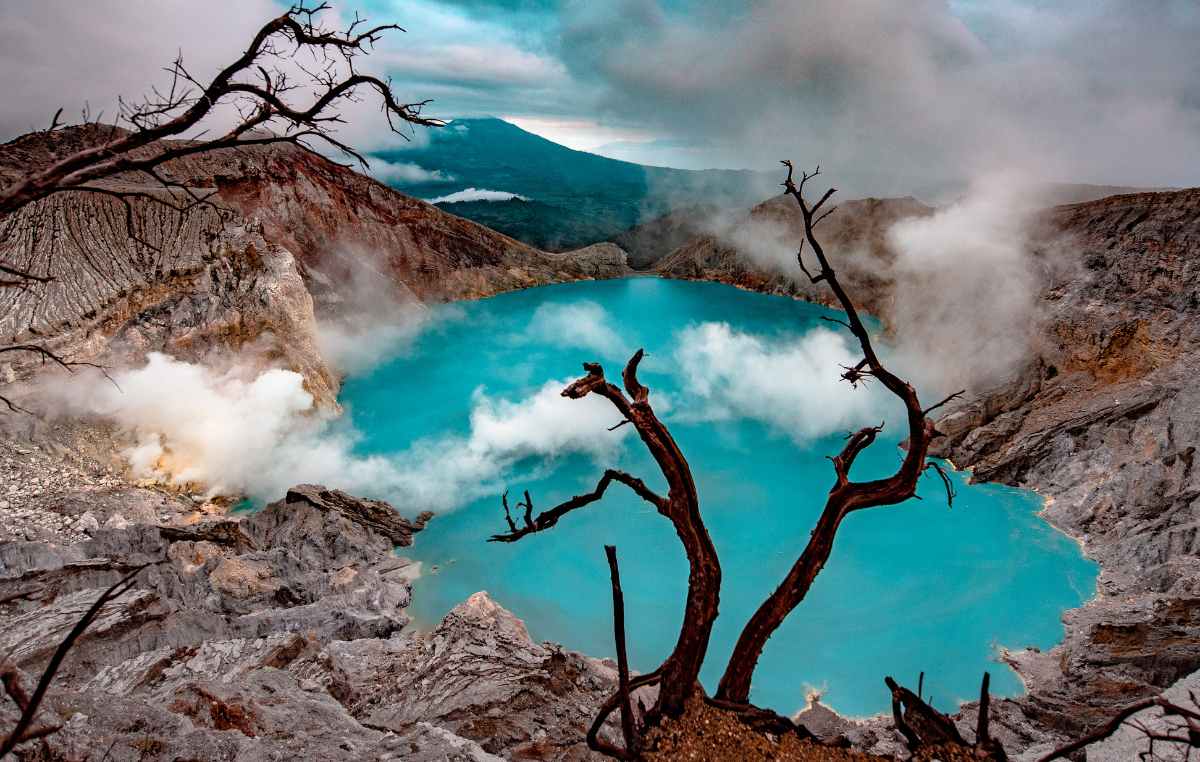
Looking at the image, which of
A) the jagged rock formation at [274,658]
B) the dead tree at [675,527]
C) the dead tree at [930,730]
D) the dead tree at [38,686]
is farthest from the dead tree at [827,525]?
the dead tree at [38,686]

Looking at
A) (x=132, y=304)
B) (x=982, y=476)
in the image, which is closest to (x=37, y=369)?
(x=132, y=304)

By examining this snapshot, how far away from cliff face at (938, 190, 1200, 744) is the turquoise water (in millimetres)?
1028

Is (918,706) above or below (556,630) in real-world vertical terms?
below

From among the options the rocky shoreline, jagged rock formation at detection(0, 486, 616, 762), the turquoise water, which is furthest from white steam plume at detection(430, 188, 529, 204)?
jagged rock formation at detection(0, 486, 616, 762)

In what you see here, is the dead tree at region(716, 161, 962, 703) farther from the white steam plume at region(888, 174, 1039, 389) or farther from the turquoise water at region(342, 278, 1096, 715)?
the white steam plume at region(888, 174, 1039, 389)

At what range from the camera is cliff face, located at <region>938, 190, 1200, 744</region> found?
12039 millimetres

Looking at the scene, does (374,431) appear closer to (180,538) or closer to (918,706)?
(180,538)

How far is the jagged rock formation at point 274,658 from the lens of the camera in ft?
16.6

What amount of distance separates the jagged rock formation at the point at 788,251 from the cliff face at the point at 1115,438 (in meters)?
16.1

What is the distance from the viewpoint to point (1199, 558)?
1423 cm

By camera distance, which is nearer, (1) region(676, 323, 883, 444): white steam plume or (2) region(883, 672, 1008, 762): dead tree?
(2) region(883, 672, 1008, 762): dead tree

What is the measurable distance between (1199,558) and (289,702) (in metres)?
18.7

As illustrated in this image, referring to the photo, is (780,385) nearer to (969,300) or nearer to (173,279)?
(969,300)

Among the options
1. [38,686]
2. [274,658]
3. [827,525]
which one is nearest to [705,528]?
[827,525]
